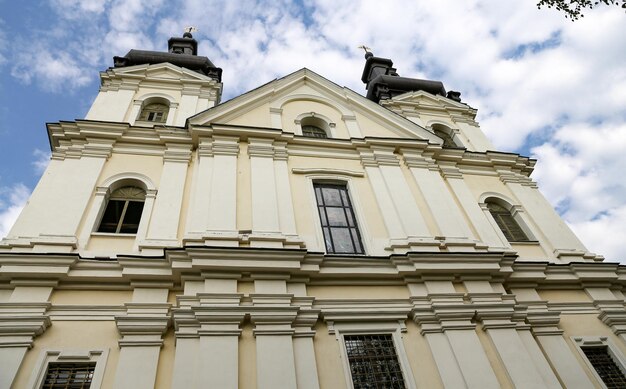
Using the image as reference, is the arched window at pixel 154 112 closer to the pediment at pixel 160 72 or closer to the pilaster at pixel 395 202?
the pediment at pixel 160 72

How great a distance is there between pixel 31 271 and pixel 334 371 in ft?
19.5

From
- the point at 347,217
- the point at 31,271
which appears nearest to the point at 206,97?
the point at 347,217

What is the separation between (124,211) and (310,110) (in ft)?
23.7

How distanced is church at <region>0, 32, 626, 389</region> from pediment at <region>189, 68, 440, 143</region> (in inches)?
3.9

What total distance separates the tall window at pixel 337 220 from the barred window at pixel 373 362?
92.9 inches

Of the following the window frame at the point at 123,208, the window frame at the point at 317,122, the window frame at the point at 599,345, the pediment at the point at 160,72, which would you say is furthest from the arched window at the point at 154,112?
the window frame at the point at 599,345

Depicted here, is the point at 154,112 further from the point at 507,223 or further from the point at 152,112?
the point at 507,223

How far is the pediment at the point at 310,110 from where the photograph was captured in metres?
14.0

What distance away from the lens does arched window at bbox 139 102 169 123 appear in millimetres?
14680

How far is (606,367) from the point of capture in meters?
9.48

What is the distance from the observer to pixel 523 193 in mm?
14297

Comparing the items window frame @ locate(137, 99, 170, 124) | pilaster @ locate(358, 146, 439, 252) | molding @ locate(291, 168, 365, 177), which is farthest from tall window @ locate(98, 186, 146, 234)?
pilaster @ locate(358, 146, 439, 252)

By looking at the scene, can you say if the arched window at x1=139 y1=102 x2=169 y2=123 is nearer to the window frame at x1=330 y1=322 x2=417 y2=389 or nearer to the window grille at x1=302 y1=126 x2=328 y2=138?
the window grille at x1=302 y1=126 x2=328 y2=138

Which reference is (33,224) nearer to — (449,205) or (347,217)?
(347,217)
